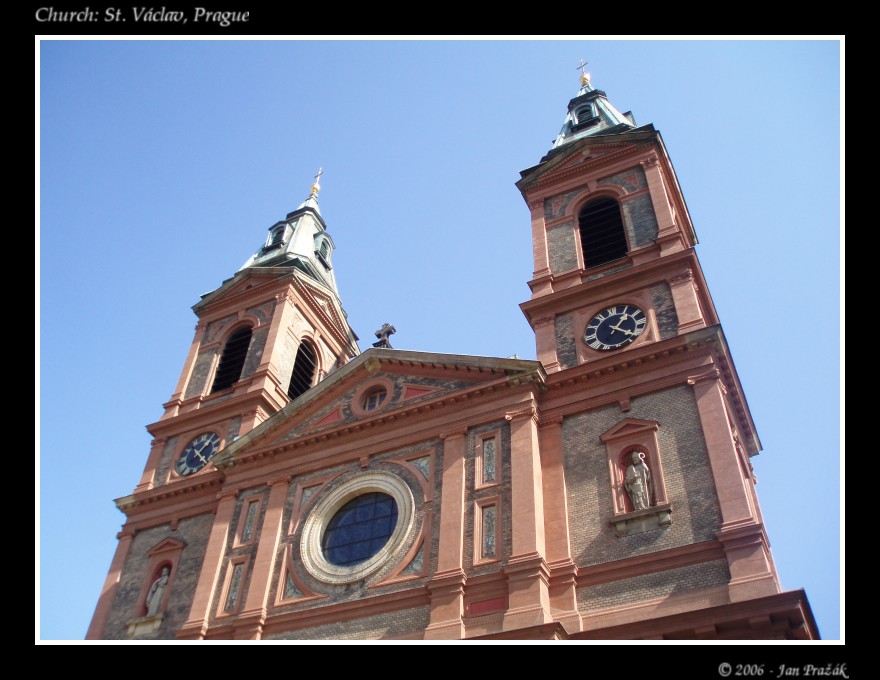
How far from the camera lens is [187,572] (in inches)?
894

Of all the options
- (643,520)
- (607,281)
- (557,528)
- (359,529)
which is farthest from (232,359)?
(643,520)

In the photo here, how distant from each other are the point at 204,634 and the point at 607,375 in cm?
1164

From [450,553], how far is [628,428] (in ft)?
16.3

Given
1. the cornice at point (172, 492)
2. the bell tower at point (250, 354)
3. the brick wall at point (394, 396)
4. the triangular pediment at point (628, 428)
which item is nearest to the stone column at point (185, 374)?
the bell tower at point (250, 354)

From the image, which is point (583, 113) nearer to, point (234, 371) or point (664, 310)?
point (664, 310)

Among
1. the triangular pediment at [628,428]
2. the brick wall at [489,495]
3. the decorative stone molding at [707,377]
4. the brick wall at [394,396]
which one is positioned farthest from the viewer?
the brick wall at [394,396]

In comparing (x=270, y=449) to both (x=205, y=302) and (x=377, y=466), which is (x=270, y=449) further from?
(x=205, y=302)

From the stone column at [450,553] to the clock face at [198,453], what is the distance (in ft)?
29.4

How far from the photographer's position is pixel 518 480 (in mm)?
19141

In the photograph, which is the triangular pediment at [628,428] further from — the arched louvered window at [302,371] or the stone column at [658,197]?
the arched louvered window at [302,371]

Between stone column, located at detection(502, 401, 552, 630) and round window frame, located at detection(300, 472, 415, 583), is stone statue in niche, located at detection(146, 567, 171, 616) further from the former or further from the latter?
stone column, located at detection(502, 401, 552, 630)

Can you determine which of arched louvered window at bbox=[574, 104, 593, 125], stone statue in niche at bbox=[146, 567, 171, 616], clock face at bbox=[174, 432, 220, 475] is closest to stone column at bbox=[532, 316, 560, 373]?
clock face at bbox=[174, 432, 220, 475]

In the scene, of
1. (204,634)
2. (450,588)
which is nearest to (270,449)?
(204,634)

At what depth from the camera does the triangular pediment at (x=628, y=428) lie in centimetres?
1909
